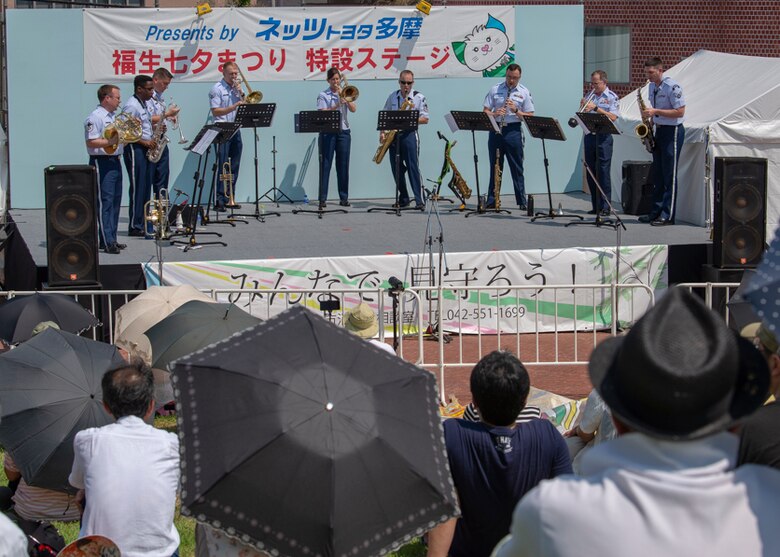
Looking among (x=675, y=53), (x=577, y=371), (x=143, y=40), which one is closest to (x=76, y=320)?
(x=577, y=371)

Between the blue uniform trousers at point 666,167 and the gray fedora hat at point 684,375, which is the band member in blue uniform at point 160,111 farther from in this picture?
the gray fedora hat at point 684,375

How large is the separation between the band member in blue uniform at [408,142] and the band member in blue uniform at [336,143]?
1.79ft

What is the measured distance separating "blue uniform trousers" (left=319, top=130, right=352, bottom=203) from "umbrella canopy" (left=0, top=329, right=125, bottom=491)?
26.9 feet

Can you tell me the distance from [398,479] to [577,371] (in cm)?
656

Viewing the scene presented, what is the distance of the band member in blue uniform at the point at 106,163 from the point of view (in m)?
11.0

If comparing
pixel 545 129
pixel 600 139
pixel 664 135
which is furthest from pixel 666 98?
pixel 545 129

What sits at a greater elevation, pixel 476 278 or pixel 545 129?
pixel 545 129

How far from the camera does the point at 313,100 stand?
589 inches

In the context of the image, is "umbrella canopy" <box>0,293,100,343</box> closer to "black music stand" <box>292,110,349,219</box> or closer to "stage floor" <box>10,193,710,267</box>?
"stage floor" <box>10,193,710,267</box>

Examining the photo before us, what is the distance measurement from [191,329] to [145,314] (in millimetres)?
1129

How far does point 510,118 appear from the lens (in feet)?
44.5

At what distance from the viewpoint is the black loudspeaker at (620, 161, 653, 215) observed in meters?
13.8

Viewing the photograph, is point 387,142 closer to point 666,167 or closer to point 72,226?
point 666,167

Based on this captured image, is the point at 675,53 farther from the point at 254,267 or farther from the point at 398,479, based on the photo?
the point at 398,479
